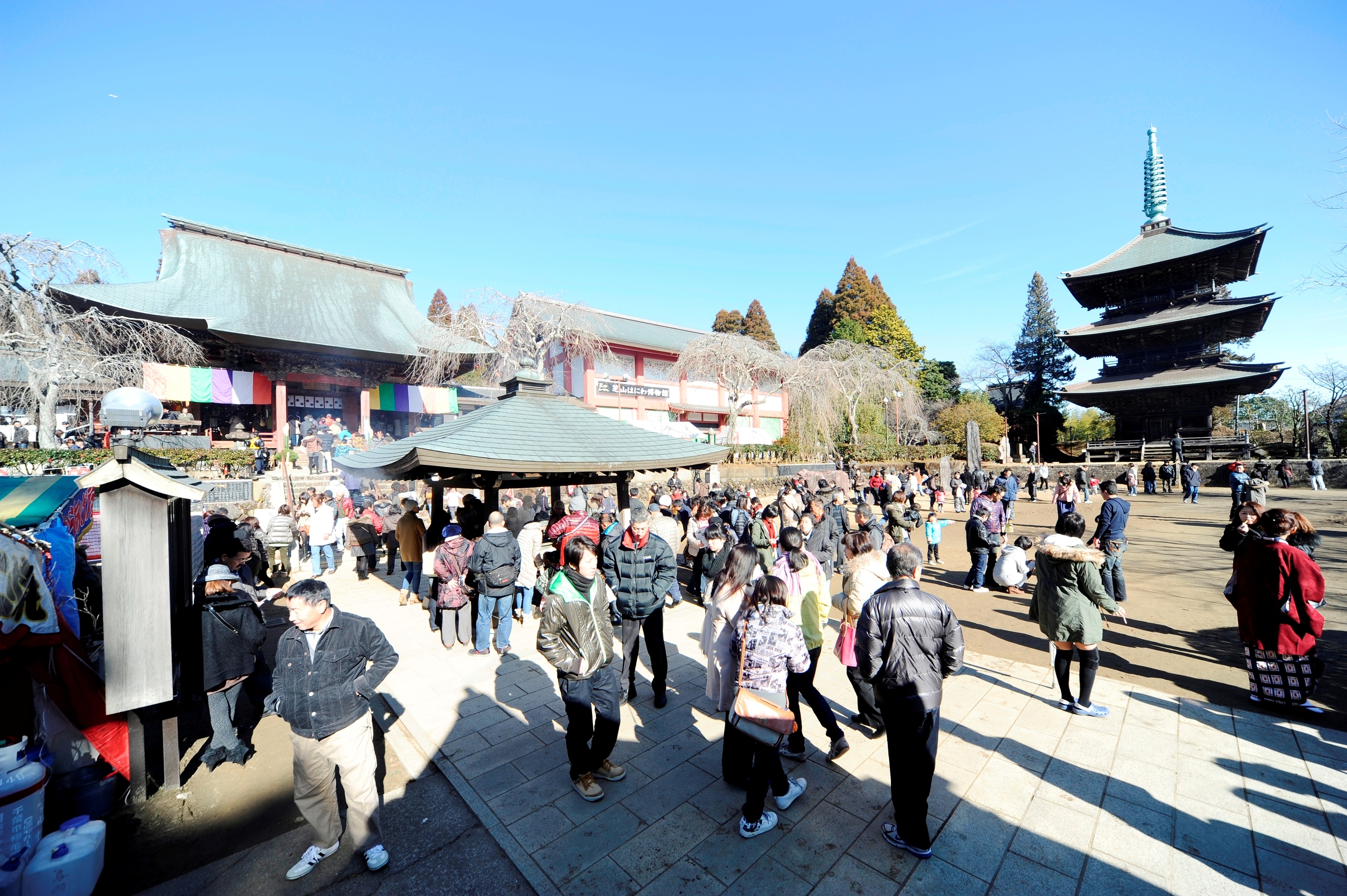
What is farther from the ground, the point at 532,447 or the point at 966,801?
the point at 532,447

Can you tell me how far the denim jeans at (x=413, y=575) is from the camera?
790 cm

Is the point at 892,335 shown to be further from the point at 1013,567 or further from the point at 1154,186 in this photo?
the point at 1013,567

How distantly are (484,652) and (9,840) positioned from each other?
3651mm

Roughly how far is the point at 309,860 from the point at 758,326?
43.0m

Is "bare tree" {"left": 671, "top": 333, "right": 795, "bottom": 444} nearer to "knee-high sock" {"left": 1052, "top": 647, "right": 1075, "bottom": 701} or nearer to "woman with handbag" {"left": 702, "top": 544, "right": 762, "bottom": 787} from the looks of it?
"knee-high sock" {"left": 1052, "top": 647, "right": 1075, "bottom": 701}

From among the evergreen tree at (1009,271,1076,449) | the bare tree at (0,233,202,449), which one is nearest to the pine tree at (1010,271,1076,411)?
the evergreen tree at (1009,271,1076,449)

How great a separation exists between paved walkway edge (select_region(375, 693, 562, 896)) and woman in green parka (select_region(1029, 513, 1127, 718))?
160 inches

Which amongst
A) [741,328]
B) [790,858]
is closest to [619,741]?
[790,858]

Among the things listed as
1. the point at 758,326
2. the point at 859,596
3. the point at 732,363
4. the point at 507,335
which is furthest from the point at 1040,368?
the point at 859,596

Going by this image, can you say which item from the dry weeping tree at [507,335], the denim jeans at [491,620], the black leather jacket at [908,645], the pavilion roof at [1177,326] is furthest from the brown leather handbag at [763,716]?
the pavilion roof at [1177,326]

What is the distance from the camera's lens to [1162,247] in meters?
27.9

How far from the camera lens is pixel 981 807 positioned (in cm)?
330

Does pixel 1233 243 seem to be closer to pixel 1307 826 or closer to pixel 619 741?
pixel 1307 826

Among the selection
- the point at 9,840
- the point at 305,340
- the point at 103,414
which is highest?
the point at 305,340
